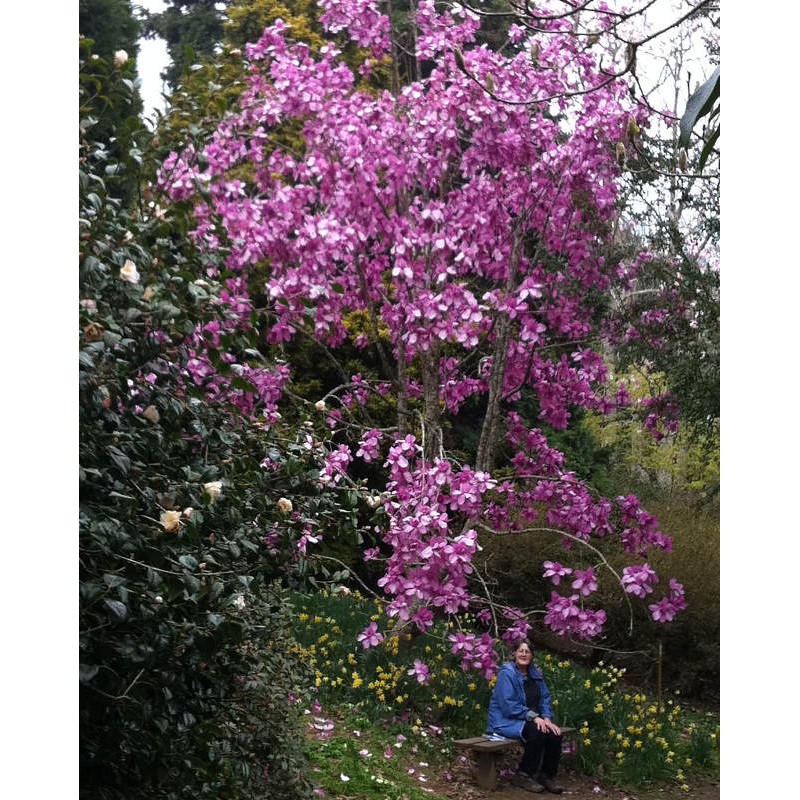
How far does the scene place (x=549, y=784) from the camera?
391cm

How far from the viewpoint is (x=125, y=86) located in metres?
1.98

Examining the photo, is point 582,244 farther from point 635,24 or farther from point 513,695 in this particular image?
point 635,24

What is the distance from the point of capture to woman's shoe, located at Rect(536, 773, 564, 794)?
3.90 m

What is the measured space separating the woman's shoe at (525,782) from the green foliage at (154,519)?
6.38 ft

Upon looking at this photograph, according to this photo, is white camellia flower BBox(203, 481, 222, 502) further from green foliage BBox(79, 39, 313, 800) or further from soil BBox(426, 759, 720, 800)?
soil BBox(426, 759, 720, 800)

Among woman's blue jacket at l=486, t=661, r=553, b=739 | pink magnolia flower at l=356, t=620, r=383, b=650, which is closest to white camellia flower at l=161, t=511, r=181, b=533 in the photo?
pink magnolia flower at l=356, t=620, r=383, b=650

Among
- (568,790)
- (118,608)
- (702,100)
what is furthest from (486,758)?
→ (702,100)

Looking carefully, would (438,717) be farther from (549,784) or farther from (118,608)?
(118,608)

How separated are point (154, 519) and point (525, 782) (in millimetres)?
2804

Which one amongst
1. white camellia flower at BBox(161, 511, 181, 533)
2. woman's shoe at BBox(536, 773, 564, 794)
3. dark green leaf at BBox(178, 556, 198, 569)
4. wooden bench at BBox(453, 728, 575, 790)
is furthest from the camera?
woman's shoe at BBox(536, 773, 564, 794)

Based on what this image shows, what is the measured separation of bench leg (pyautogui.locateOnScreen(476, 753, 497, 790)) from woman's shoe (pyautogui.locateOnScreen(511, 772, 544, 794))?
0.15 meters

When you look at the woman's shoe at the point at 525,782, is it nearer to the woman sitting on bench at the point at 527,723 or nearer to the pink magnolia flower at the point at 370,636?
the woman sitting on bench at the point at 527,723
